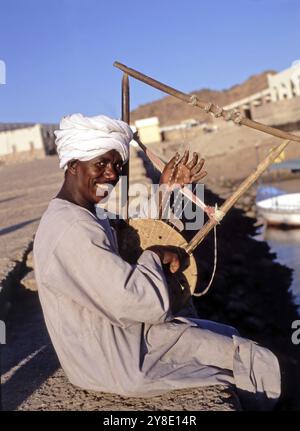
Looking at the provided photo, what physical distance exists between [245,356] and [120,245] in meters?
0.82

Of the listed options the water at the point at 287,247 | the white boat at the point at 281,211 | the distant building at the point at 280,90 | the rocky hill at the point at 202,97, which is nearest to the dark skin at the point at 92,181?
the water at the point at 287,247

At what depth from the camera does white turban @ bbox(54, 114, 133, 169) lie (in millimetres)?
2613

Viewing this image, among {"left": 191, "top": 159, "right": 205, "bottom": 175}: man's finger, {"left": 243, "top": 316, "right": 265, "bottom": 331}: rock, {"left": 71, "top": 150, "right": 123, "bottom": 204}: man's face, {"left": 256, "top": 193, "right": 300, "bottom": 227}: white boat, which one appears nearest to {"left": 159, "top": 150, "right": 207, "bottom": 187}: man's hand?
{"left": 191, "top": 159, "right": 205, "bottom": 175}: man's finger

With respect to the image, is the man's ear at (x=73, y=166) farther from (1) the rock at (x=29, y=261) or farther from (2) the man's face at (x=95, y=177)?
(1) the rock at (x=29, y=261)

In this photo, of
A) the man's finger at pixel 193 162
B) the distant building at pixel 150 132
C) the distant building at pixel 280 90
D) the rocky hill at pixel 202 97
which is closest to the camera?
the man's finger at pixel 193 162

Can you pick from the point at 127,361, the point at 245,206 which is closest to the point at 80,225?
the point at 127,361

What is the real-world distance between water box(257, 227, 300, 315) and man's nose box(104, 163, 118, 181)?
8.37 metres

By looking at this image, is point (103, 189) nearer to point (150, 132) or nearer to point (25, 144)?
point (25, 144)

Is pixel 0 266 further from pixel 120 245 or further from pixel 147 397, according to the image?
pixel 147 397

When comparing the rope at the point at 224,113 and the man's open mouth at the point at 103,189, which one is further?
the rope at the point at 224,113

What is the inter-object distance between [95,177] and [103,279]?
0.49 m

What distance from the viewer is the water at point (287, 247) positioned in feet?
39.8

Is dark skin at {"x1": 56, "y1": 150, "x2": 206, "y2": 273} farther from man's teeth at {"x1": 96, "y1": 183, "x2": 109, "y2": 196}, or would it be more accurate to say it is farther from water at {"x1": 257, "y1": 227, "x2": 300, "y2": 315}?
water at {"x1": 257, "y1": 227, "x2": 300, "y2": 315}

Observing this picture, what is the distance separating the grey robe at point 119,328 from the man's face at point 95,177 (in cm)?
12
